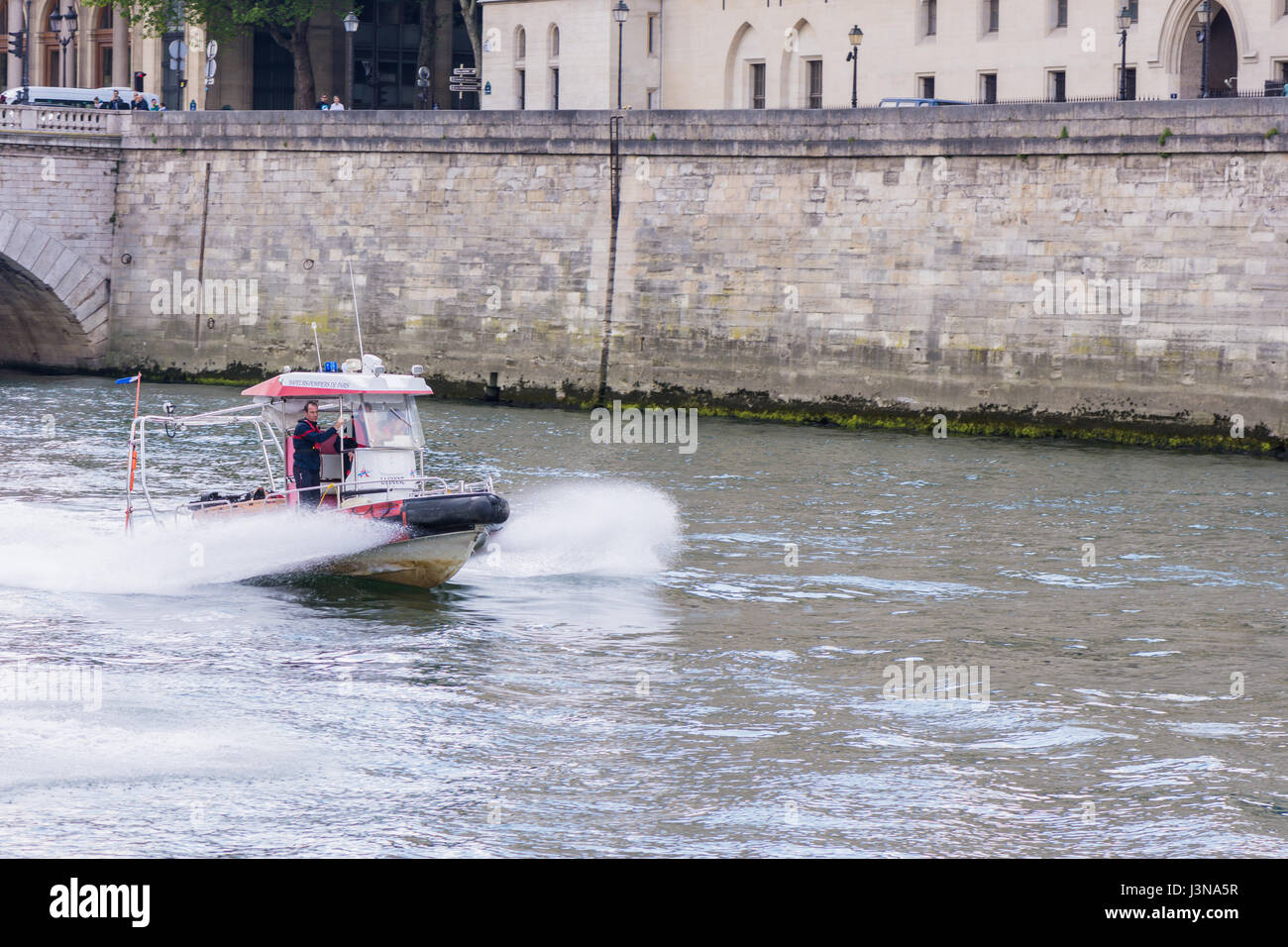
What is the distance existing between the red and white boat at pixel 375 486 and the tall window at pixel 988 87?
1271 inches

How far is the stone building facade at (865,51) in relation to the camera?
46.2m

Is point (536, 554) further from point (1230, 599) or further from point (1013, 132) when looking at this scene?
point (1013, 132)

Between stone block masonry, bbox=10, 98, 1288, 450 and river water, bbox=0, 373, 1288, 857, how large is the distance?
6.50 metres

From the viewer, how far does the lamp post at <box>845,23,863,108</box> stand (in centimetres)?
4425

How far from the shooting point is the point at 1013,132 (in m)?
35.3

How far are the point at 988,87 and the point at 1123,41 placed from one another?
7.24 m

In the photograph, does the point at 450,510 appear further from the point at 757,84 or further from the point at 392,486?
the point at 757,84

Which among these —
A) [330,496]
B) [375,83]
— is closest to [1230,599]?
[330,496]

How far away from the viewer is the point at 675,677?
1662 cm

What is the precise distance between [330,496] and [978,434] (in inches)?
690

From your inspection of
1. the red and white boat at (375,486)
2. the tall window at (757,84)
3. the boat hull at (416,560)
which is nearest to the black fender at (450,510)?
the red and white boat at (375,486)

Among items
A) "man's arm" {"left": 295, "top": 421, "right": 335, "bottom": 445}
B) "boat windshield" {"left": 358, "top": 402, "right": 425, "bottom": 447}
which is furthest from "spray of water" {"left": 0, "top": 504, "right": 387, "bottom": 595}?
"boat windshield" {"left": 358, "top": 402, "right": 425, "bottom": 447}

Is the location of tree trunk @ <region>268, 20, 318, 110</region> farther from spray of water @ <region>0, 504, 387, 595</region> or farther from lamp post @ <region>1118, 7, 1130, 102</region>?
spray of water @ <region>0, 504, 387, 595</region>
